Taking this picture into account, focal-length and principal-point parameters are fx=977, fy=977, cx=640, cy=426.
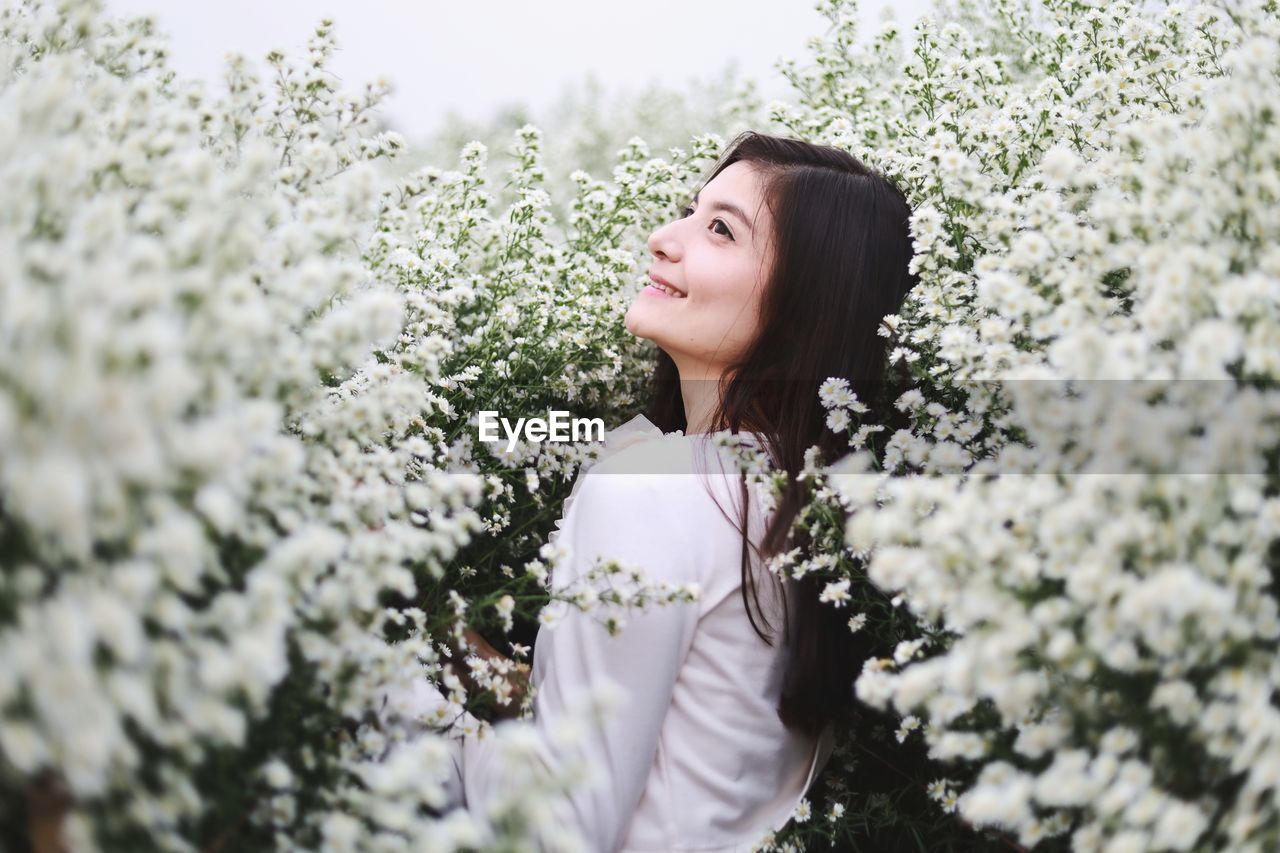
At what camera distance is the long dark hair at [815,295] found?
8.56ft

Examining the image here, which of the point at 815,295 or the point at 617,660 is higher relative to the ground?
the point at 815,295

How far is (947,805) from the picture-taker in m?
2.02

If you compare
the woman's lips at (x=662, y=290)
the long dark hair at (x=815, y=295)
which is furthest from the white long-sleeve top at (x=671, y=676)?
the woman's lips at (x=662, y=290)

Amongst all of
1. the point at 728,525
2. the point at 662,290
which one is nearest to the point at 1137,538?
the point at 728,525

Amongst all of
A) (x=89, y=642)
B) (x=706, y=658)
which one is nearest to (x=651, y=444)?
(x=706, y=658)

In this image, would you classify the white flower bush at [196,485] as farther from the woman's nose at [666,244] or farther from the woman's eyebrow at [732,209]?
the woman's eyebrow at [732,209]

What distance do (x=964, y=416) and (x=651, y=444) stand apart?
0.76 metres

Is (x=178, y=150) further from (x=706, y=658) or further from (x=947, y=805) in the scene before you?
(x=947, y=805)

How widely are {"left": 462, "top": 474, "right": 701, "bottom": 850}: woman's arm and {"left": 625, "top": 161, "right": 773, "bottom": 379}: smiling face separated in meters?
0.58

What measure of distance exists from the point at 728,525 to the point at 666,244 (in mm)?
840

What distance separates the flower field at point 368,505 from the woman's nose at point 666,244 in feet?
2.22

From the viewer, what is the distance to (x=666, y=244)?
2.66 metres

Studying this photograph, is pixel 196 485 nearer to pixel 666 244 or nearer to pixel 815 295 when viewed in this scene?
pixel 666 244

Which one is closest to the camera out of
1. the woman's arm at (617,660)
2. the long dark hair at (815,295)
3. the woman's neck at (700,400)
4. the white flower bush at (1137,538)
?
the white flower bush at (1137,538)
